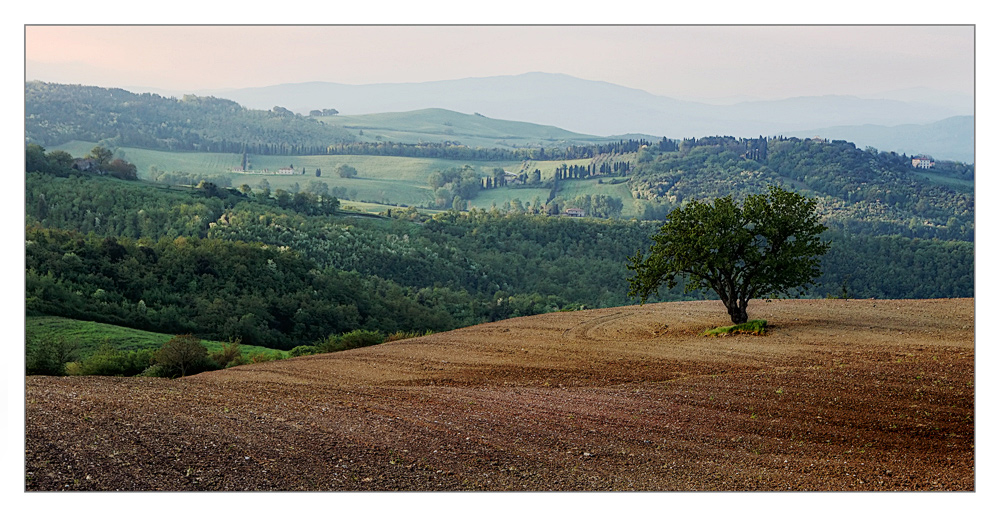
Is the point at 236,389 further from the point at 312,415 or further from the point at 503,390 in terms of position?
the point at 503,390

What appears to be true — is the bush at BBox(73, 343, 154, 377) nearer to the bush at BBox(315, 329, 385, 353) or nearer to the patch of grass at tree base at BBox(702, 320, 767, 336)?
the bush at BBox(315, 329, 385, 353)

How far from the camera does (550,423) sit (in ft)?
26.5

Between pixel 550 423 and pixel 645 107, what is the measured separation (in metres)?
7.85

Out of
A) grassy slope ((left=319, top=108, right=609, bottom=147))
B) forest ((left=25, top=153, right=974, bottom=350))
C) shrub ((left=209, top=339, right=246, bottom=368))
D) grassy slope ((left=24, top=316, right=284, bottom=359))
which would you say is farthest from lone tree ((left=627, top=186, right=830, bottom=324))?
grassy slope ((left=319, top=108, right=609, bottom=147))

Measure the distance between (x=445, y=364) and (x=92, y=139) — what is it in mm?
20283

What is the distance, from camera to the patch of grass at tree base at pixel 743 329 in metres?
12.9

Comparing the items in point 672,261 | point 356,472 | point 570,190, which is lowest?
point 356,472

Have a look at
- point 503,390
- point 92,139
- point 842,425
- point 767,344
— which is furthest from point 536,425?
point 92,139

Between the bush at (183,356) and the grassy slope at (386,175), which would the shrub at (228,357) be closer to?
the bush at (183,356)

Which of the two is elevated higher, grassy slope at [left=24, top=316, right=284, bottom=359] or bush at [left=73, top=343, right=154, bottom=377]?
grassy slope at [left=24, top=316, right=284, bottom=359]

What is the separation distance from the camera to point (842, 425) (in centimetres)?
789

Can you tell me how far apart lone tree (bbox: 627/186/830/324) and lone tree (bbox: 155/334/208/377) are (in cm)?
751

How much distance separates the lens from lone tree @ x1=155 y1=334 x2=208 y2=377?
12617 millimetres

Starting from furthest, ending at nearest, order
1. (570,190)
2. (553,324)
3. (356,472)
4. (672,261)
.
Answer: (570,190)
(553,324)
(672,261)
(356,472)
